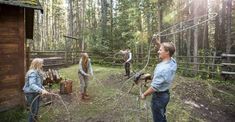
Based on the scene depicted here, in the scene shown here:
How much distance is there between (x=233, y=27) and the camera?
25297mm

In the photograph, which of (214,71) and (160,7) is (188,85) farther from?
(160,7)

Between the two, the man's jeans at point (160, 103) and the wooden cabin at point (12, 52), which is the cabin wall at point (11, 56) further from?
the man's jeans at point (160, 103)

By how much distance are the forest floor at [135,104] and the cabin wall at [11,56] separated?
1083 mm

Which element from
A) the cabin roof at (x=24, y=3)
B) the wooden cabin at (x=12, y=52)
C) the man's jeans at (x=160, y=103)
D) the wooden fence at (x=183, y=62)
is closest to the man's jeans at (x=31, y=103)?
the wooden cabin at (x=12, y=52)

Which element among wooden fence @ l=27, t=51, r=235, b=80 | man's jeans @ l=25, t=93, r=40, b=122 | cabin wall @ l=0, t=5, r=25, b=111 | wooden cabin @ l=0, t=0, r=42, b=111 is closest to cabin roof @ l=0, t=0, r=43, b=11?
wooden cabin @ l=0, t=0, r=42, b=111

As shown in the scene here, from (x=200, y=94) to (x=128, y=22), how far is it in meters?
16.2

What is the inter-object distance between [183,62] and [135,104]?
28.0 ft

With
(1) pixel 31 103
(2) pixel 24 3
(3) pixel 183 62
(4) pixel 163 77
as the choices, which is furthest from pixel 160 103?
(3) pixel 183 62

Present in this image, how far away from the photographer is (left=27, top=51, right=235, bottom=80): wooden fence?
17016mm

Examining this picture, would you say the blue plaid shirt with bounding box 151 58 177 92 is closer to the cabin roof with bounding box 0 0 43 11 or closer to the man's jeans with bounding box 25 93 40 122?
the man's jeans with bounding box 25 93 40 122

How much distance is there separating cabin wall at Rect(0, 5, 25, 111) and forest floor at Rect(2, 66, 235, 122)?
108 cm

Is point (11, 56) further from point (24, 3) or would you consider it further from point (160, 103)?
point (160, 103)

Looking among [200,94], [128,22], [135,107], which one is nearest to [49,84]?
[135,107]

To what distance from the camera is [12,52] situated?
901 centimetres
